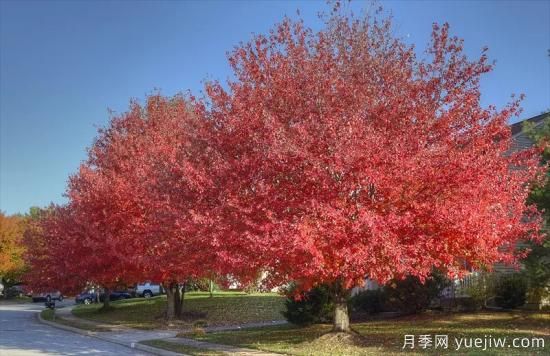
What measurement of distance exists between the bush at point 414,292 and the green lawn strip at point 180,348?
300 inches

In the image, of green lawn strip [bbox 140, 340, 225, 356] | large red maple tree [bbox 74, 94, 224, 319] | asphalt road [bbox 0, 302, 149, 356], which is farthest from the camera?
asphalt road [bbox 0, 302, 149, 356]

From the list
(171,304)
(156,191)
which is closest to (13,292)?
(171,304)

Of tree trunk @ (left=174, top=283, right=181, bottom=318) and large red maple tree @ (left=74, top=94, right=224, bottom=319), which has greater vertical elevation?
large red maple tree @ (left=74, top=94, right=224, bottom=319)

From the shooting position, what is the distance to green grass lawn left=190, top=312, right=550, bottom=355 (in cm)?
1390

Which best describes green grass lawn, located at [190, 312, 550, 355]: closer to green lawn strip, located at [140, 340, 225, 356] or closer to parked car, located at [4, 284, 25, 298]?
green lawn strip, located at [140, 340, 225, 356]

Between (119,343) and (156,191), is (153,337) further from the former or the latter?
(156,191)

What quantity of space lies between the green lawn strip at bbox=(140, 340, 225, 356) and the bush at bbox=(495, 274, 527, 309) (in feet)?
34.2

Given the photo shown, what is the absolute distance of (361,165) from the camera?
12141mm

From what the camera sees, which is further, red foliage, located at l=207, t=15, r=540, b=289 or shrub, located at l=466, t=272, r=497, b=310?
shrub, located at l=466, t=272, r=497, b=310

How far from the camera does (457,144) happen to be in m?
13.7

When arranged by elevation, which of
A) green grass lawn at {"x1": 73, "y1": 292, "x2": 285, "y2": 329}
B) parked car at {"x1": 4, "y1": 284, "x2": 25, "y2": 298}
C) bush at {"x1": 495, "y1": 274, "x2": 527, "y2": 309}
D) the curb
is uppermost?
parked car at {"x1": 4, "y1": 284, "x2": 25, "y2": 298}

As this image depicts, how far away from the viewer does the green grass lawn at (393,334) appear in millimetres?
13898

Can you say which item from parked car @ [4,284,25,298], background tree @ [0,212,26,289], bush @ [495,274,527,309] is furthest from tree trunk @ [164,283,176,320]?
parked car @ [4,284,25,298]

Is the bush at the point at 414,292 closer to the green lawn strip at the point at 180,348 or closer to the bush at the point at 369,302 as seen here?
the bush at the point at 369,302
